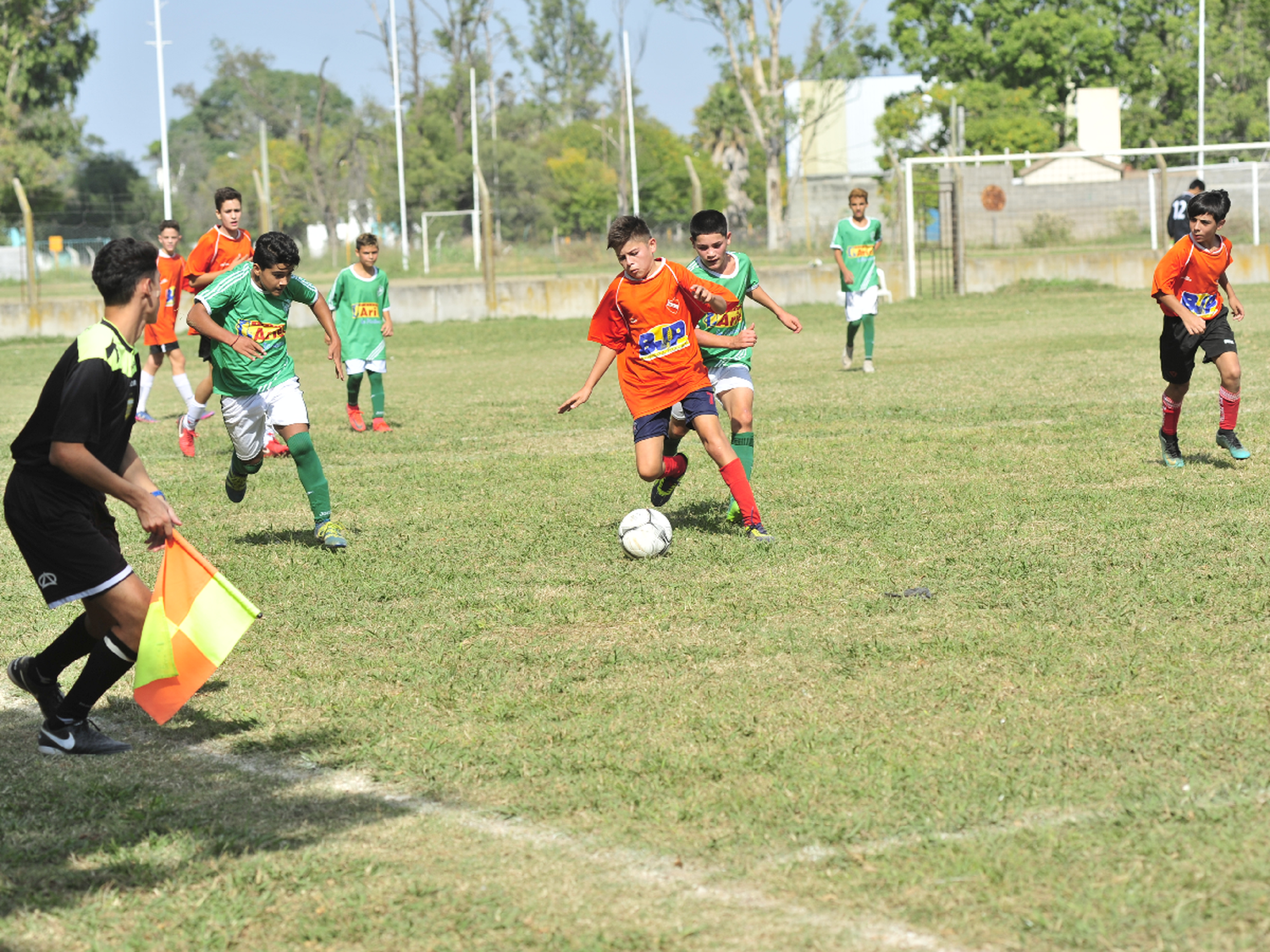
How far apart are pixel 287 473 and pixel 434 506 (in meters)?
2.09

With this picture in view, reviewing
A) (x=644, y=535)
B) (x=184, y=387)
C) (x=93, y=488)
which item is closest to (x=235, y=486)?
(x=644, y=535)

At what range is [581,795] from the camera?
3.98 meters

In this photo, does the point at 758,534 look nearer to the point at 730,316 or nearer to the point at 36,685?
the point at 730,316

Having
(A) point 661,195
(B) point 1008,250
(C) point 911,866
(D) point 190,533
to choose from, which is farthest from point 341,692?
(A) point 661,195

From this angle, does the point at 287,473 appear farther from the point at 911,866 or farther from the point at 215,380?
the point at 911,866

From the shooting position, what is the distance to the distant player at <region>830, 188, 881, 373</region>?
51.9 ft

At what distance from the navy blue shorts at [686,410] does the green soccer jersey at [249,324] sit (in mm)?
2136

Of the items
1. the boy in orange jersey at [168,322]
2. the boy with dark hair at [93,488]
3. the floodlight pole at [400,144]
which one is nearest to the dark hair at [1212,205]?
the boy with dark hair at [93,488]

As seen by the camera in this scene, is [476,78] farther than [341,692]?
Yes

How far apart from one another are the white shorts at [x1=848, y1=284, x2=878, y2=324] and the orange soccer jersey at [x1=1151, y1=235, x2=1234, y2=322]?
6917 millimetres

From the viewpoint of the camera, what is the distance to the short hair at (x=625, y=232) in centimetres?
713

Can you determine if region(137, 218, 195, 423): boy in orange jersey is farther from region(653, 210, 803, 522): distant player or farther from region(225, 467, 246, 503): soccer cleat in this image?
region(653, 210, 803, 522): distant player

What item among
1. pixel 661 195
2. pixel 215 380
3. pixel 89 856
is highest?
pixel 661 195

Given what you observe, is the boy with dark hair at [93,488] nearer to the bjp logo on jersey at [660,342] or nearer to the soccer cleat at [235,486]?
the bjp logo on jersey at [660,342]
